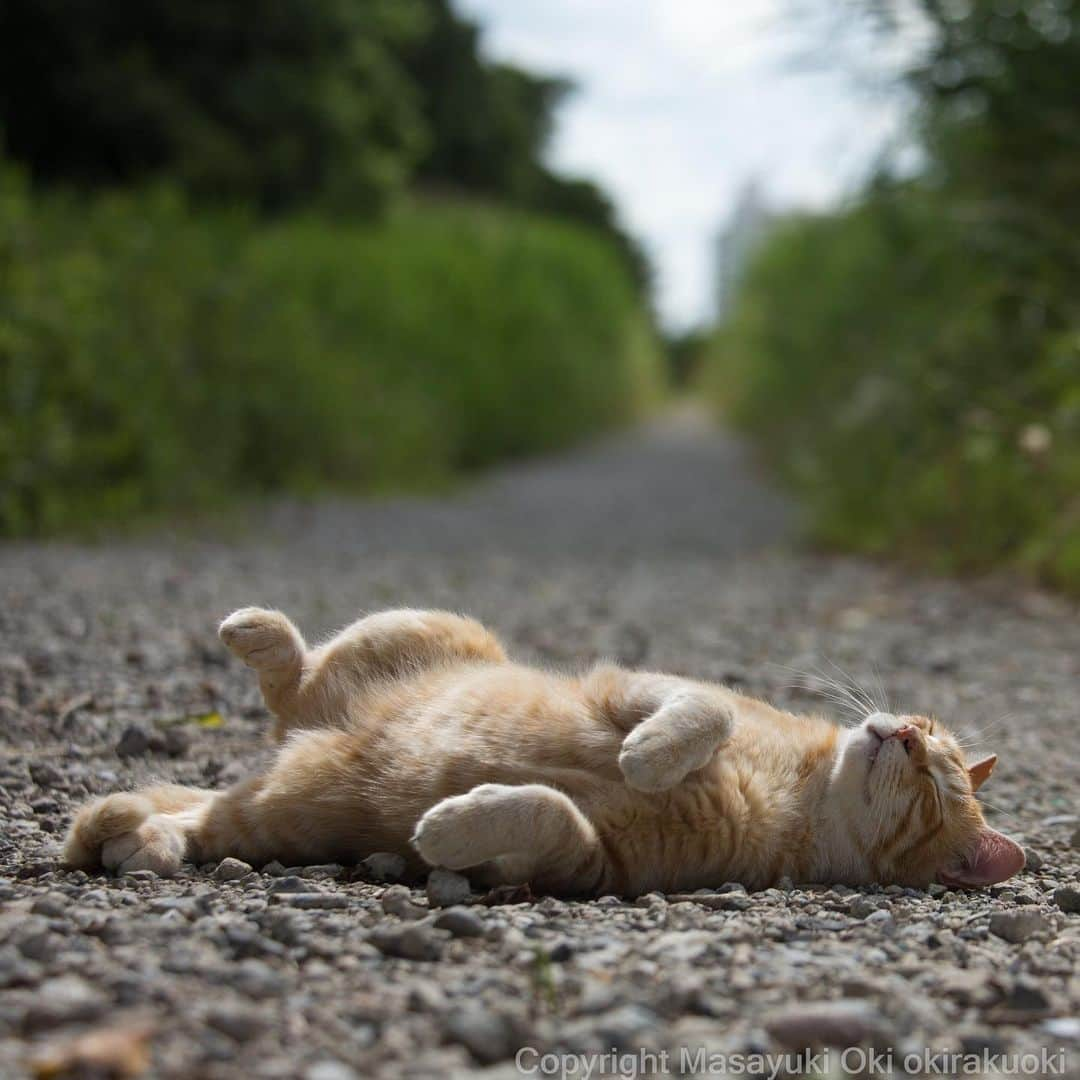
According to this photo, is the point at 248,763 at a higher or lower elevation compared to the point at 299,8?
lower

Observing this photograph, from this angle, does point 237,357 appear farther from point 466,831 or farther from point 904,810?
point 466,831

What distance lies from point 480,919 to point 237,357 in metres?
7.58

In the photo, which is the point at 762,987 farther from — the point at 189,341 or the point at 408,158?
the point at 408,158

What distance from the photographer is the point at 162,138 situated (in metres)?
13.8

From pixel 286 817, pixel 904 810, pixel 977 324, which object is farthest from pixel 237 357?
pixel 904 810

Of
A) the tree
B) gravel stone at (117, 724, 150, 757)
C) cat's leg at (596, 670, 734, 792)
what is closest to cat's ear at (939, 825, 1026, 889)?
cat's leg at (596, 670, 734, 792)

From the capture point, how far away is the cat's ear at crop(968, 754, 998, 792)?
2857 millimetres

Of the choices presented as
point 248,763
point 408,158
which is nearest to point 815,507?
point 248,763

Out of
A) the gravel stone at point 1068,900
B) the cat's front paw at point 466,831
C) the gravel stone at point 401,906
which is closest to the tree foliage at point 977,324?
the gravel stone at point 1068,900

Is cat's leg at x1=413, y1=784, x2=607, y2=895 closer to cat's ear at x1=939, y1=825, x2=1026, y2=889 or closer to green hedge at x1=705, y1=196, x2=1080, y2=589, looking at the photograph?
cat's ear at x1=939, y1=825, x2=1026, y2=889

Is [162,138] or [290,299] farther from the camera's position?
[162,138]

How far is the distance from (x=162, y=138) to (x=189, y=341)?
6013 millimetres

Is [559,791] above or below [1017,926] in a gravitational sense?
above

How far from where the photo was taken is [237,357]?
9203 mm
